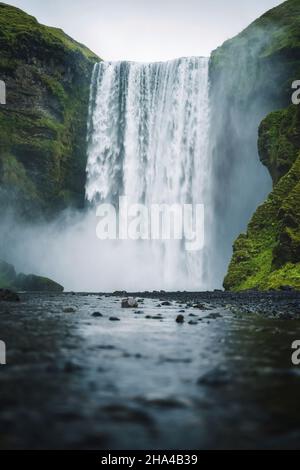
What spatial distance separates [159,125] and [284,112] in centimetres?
1728

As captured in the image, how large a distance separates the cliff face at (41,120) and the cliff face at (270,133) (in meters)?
19.8

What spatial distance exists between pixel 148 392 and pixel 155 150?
5182 cm

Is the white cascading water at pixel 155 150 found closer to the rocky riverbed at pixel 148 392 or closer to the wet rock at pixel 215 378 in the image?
the rocky riverbed at pixel 148 392

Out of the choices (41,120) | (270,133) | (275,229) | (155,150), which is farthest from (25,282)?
(270,133)

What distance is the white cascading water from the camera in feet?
171

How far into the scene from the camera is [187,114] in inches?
2133

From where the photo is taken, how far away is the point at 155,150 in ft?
180

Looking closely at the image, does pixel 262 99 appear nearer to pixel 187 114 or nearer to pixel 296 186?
pixel 187 114

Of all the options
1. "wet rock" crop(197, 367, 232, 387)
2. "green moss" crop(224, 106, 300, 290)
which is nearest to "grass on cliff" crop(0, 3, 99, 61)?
"green moss" crop(224, 106, 300, 290)

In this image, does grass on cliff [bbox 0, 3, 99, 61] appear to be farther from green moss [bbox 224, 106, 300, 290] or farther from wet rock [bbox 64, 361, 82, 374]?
wet rock [bbox 64, 361, 82, 374]

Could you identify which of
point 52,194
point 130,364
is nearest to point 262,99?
point 52,194

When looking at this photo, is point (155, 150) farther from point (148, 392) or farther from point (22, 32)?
point (148, 392)

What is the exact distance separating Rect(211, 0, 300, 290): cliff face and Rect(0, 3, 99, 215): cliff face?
19.8m

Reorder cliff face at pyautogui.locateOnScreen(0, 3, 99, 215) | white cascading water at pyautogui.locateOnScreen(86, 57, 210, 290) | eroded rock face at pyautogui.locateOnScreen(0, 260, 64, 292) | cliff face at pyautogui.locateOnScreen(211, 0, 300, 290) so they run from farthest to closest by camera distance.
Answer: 1. cliff face at pyautogui.locateOnScreen(0, 3, 99, 215)
2. white cascading water at pyautogui.locateOnScreen(86, 57, 210, 290)
3. eroded rock face at pyautogui.locateOnScreen(0, 260, 64, 292)
4. cliff face at pyautogui.locateOnScreen(211, 0, 300, 290)
